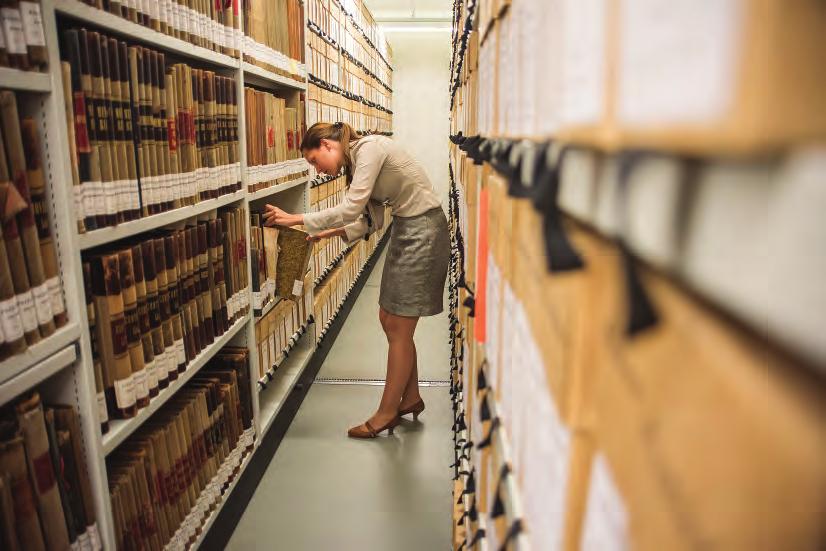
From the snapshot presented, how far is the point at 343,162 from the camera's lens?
2811mm

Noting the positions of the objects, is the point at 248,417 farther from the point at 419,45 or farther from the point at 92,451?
the point at 419,45

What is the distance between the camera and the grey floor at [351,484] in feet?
7.32

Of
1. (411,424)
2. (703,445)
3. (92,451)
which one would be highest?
(703,445)

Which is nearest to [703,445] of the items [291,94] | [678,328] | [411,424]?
[678,328]

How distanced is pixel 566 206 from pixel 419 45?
9.13 meters

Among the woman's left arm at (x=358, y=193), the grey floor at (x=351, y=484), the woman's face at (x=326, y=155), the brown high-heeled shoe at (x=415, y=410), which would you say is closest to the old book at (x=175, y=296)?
the grey floor at (x=351, y=484)

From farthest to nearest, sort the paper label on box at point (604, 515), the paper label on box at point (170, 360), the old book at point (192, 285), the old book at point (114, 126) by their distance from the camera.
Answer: the old book at point (192, 285)
the paper label on box at point (170, 360)
the old book at point (114, 126)
the paper label on box at point (604, 515)

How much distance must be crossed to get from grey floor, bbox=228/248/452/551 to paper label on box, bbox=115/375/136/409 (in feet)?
3.12

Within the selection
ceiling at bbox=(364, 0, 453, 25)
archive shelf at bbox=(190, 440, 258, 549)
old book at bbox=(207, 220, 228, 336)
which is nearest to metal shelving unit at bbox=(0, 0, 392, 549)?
old book at bbox=(207, 220, 228, 336)

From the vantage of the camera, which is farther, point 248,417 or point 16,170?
point 248,417

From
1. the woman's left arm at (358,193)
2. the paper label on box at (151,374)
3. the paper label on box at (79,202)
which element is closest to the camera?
the paper label on box at (79,202)

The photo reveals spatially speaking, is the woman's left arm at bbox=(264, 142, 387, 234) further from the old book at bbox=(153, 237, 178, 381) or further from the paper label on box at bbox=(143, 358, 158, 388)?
the paper label on box at bbox=(143, 358, 158, 388)

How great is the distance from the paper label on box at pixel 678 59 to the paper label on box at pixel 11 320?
1.13 metres

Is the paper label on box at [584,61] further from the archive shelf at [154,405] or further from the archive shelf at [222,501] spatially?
the archive shelf at [222,501]
